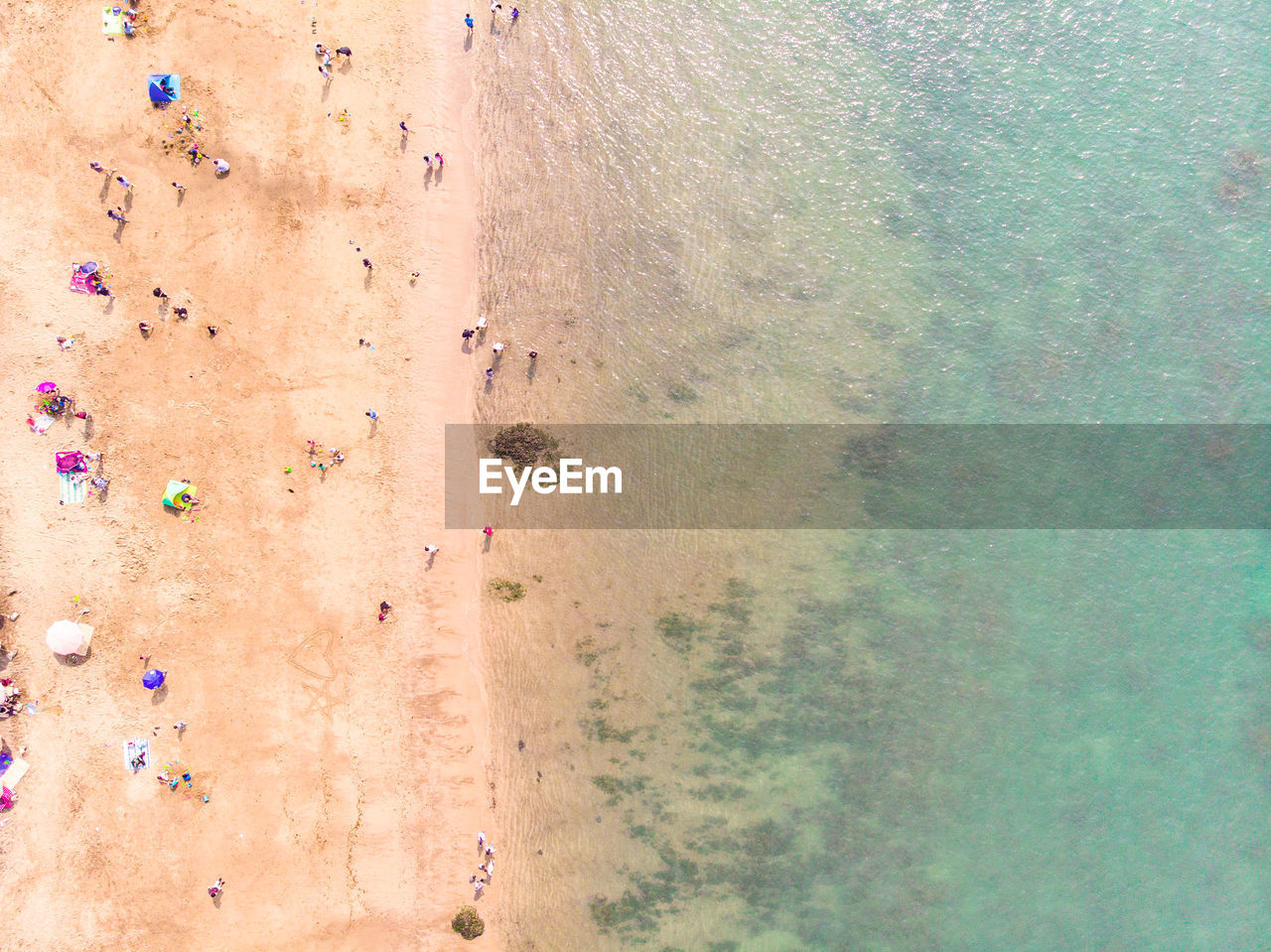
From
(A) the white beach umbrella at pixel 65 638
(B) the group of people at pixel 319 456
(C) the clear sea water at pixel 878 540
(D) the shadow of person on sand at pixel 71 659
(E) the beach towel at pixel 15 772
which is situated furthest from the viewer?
(C) the clear sea water at pixel 878 540

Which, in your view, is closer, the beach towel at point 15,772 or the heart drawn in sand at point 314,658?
the beach towel at point 15,772

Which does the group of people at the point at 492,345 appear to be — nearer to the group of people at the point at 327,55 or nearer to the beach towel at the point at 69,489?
the group of people at the point at 327,55

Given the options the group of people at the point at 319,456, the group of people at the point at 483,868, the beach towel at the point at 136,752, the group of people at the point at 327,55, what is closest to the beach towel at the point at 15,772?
the beach towel at the point at 136,752

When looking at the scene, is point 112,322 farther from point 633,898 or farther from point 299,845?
point 633,898

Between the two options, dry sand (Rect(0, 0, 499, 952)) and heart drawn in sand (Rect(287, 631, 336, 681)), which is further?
heart drawn in sand (Rect(287, 631, 336, 681))

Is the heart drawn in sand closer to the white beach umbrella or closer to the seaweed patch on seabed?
the white beach umbrella

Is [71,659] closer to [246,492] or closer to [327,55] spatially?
[246,492]

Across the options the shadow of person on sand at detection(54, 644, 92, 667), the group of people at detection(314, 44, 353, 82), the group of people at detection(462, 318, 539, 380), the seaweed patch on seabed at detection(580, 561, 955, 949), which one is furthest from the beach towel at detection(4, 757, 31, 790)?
the group of people at detection(314, 44, 353, 82)
